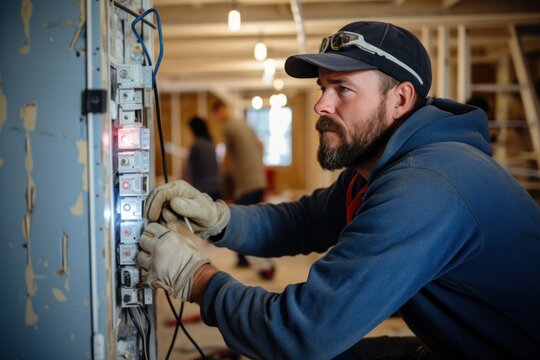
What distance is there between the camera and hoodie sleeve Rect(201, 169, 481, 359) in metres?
0.94

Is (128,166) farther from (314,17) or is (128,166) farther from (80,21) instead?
(314,17)

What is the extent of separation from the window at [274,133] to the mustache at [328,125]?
8.98 meters

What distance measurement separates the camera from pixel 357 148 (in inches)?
51.3

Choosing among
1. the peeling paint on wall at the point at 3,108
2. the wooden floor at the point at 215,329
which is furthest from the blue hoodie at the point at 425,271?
the wooden floor at the point at 215,329

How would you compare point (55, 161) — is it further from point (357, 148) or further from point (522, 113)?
point (522, 113)

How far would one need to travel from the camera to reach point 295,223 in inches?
64.2

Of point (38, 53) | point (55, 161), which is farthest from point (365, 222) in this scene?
point (38, 53)

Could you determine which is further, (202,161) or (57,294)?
(202,161)

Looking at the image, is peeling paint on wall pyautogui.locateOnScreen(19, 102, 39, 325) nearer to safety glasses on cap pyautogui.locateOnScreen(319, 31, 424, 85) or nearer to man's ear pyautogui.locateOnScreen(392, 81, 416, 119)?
safety glasses on cap pyautogui.locateOnScreen(319, 31, 424, 85)

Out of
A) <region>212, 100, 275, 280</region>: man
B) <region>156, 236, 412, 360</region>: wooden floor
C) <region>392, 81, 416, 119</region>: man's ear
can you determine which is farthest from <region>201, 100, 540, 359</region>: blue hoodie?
<region>212, 100, 275, 280</region>: man

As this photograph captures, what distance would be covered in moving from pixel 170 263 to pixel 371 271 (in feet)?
1.73

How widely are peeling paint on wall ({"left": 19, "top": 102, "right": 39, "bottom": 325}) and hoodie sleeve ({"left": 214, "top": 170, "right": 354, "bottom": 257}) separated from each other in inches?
25.4

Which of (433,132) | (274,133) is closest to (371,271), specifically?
(433,132)

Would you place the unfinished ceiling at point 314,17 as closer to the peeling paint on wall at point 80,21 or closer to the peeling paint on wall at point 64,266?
the peeling paint on wall at point 80,21
